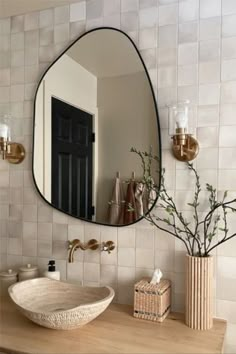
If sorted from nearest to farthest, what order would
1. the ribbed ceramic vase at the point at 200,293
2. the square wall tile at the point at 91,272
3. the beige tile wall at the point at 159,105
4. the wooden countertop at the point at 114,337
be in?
the wooden countertop at the point at 114,337, the ribbed ceramic vase at the point at 200,293, the beige tile wall at the point at 159,105, the square wall tile at the point at 91,272

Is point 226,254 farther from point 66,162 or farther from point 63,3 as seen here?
point 63,3

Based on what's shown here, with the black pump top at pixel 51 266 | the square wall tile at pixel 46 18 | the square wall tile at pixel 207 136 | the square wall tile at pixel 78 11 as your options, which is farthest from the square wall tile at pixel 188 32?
the black pump top at pixel 51 266

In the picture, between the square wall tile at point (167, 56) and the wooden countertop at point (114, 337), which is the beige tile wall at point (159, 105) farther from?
the wooden countertop at point (114, 337)

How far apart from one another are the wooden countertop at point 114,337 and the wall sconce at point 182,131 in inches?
26.6

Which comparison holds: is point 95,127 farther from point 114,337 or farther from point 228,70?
point 114,337

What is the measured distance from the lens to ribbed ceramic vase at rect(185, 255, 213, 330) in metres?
1.22

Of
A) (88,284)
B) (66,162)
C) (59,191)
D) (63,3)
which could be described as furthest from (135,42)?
(88,284)

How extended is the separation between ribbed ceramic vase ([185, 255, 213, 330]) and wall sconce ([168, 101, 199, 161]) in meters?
0.43

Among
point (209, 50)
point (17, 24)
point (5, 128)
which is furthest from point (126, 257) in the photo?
point (17, 24)

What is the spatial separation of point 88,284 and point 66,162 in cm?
60

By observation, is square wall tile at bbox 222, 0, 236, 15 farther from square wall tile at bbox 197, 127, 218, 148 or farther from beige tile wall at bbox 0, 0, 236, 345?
square wall tile at bbox 197, 127, 218, 148

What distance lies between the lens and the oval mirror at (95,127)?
1.45 m

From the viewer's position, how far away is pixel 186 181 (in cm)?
138

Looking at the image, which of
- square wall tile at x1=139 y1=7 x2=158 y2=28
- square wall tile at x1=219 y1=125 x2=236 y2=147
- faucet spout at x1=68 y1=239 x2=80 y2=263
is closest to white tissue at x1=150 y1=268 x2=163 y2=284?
faucet spout at x1=68 y1=239 x2=80 y2=263
